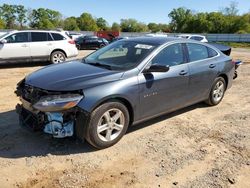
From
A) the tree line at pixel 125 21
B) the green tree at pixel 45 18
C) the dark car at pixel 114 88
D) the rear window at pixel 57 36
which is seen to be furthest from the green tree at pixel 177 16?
the dark car at pixel 114 88

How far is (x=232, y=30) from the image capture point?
8525 centimetres

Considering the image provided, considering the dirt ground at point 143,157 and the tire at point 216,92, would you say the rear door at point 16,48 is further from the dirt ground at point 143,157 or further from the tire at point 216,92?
the tire at point 216,92

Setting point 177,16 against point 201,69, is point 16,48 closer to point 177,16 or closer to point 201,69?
point 201,69

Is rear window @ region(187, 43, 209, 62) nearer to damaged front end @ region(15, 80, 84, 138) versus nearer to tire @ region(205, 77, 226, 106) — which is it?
tire @ region(205, 77, 226, 106)

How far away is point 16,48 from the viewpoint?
39.8 feet

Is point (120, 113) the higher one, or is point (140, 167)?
point (120, 113)

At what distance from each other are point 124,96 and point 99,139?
720 mm

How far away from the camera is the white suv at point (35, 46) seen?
12016 mm

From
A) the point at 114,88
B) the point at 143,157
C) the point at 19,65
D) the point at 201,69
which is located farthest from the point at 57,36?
the point at 143,157

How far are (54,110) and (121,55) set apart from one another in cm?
183

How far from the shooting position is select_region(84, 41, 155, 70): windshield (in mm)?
5016

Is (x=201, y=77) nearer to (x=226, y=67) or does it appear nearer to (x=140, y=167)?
(x=226, y=67)

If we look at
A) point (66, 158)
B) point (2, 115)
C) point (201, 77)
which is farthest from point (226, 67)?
point (2, 115)

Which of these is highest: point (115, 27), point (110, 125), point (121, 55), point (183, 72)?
point (115, 27)
